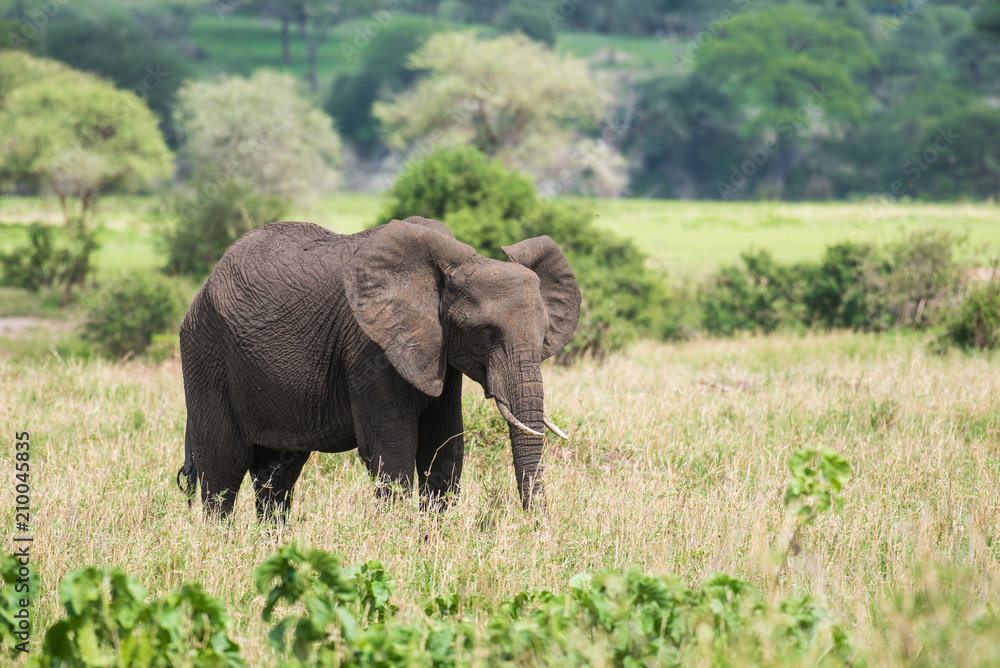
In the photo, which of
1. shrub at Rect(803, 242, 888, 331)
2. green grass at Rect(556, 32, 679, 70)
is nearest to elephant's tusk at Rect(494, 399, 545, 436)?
shrub at Rect(803, 242, 888, 331)

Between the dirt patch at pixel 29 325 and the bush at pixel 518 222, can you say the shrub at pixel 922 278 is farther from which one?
the dirt patch at pixel 29 325

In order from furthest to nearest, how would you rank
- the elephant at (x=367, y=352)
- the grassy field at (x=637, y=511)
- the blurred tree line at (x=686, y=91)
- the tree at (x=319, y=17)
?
the tree at (x=319, y=17), the blurred tree line at (x=686, y=91), the elephant at (x=367, y=352), the grassy field at (x=637, y=511)

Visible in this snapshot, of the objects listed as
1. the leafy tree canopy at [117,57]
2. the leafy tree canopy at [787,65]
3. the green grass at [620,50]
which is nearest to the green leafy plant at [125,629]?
the leafy tree canopy at [117,57]

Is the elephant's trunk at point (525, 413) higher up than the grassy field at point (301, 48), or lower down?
lower down

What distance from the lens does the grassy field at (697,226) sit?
3191 cm

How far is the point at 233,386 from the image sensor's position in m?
6.45

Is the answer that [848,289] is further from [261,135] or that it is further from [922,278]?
[261,135]

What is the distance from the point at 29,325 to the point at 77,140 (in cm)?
A: 1482

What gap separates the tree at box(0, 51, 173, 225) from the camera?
34.8 m

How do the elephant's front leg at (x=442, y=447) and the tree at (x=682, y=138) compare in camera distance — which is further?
the tree at (x=682, y=138)

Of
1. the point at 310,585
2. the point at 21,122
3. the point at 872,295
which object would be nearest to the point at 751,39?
the point at 21,122

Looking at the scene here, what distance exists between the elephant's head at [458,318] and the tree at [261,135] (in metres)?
42.2

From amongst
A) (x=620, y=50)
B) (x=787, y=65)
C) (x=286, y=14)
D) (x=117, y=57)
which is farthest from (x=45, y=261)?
(x=286, y=14)

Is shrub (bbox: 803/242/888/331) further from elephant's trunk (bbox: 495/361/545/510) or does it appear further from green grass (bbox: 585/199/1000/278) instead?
elephant's trunk (bbox: 495/361/545/510)
